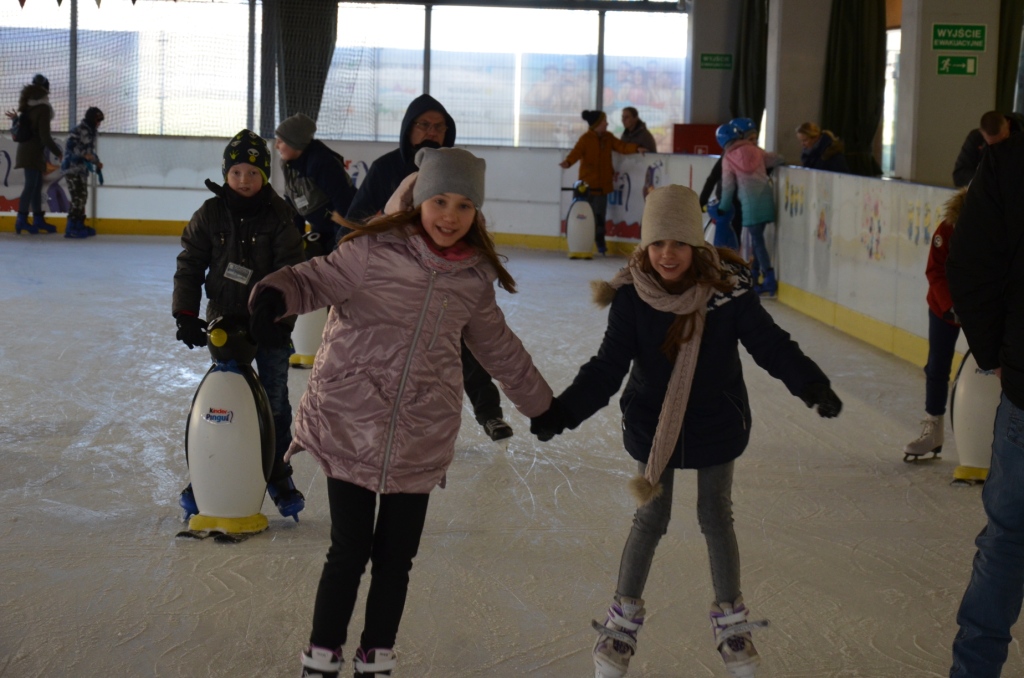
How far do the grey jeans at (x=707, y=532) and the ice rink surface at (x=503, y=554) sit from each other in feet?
0.78

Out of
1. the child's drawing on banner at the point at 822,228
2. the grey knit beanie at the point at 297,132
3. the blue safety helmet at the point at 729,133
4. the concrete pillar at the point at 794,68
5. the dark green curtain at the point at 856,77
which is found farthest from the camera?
the dark green curtain at the point at 856,77

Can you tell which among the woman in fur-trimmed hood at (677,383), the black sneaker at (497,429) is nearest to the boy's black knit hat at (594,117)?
the black sneaker at (497,429)

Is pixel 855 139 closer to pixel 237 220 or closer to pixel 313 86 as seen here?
pixel 313 86

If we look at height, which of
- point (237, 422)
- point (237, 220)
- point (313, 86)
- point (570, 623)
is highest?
point (313, 86)

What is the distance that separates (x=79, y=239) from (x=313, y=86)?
12.0 ft

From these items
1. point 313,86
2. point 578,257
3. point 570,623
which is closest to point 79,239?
point 313,86

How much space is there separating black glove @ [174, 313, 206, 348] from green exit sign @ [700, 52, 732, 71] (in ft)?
44.9

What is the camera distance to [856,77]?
40.1 ft

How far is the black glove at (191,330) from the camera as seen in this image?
359 centimetres

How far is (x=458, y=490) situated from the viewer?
4.58 metres

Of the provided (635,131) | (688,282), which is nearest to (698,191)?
(635,131)

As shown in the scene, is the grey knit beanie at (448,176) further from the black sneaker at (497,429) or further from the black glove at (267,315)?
the black sneaker at (497,429)

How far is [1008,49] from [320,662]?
9.65 m

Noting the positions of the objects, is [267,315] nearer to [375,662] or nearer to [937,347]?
[375,662]
